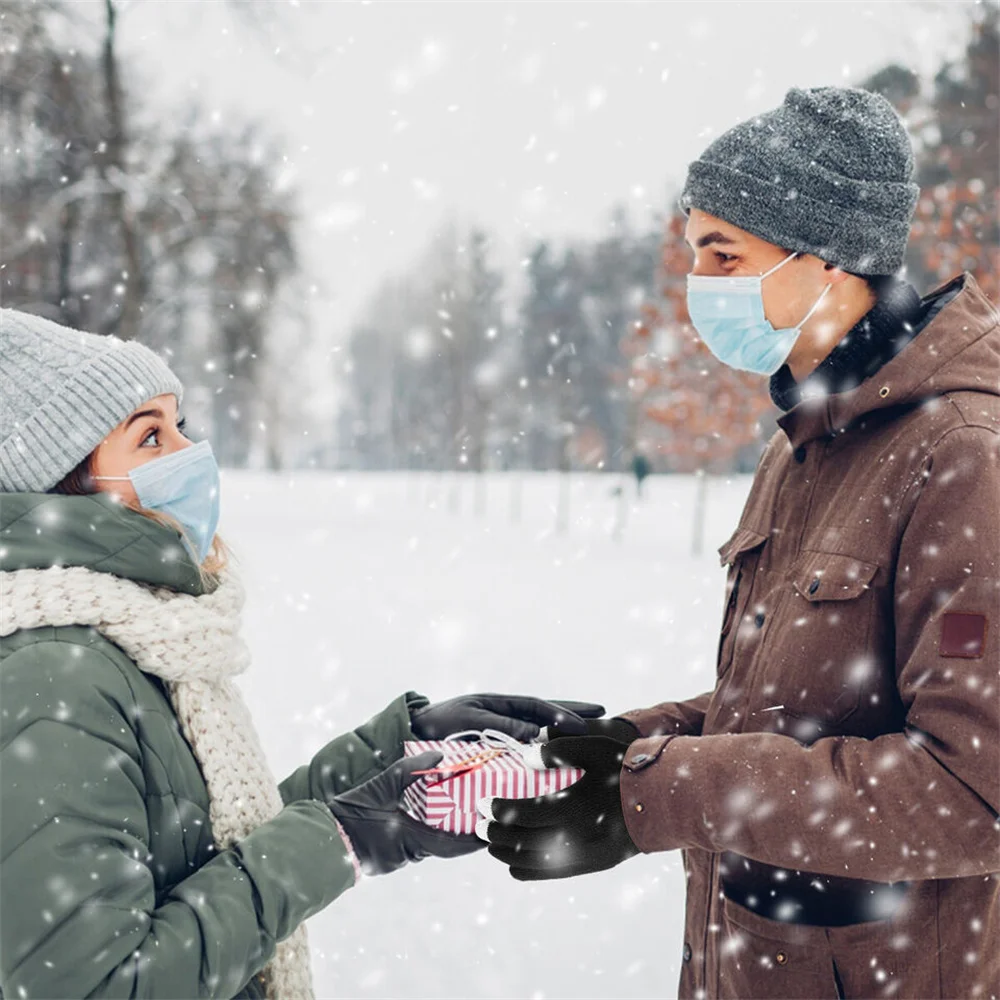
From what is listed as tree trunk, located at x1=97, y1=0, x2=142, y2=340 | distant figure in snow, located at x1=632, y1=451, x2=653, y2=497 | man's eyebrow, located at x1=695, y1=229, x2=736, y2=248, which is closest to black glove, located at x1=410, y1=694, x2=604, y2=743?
man's eyebrow, located at x1=695, y1=229, x2=736, y2=248

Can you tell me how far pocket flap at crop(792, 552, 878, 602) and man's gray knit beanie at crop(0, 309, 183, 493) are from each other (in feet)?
4.78

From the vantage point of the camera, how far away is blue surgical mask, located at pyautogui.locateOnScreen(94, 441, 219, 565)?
1858 millimetres

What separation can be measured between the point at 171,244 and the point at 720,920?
339 inches

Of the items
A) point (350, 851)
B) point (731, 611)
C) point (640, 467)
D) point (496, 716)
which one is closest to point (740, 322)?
point (731, 611)

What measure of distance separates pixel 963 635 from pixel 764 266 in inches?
38.8

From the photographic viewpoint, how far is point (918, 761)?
4.62 ft

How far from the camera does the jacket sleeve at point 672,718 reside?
221cm

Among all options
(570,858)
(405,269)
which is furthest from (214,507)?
(405,269)

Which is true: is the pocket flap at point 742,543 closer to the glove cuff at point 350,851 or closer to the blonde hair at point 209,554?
the glove cuff at point 350,851

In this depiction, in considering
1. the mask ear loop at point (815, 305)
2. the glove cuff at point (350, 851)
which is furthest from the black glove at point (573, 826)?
the mask ear loop at point (815, 305)

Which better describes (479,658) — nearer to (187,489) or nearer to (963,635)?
(187,489)

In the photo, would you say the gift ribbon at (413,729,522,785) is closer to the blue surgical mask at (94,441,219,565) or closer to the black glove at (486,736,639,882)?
the black glove at (486,736,639,882)

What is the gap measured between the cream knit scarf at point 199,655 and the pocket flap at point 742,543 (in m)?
1.17

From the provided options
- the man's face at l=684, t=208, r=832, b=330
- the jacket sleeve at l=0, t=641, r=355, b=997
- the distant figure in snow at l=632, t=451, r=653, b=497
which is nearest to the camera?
the jacket sleeve at l=0, t=641, r=355, b=997
